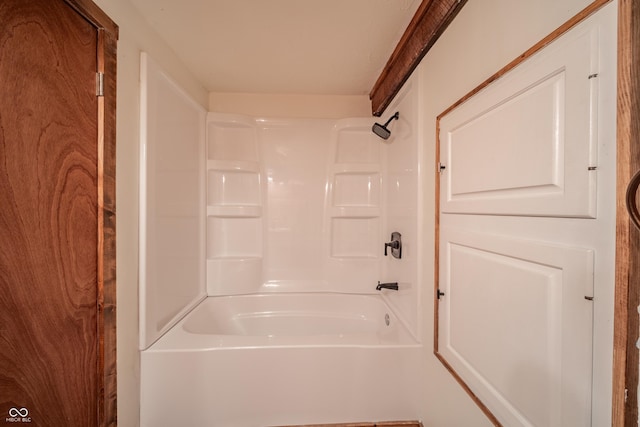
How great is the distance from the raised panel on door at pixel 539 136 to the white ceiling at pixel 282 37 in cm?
69

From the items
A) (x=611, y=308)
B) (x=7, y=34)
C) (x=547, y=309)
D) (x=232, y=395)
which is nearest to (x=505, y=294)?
(x=547, y=309)

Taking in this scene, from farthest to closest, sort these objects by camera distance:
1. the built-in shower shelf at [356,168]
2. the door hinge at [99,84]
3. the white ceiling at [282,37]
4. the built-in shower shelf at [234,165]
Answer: the built-in shower shelf at [356,168] < the built-in shower shelf at [234,165] < the white ceiling at [282,37] < the door hinge at [99,84]

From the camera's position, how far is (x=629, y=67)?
1.25ft

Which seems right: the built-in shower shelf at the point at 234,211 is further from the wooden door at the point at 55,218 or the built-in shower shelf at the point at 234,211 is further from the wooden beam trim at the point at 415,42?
the wooden beam trim at the point at 415,42

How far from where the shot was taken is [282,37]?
1.21 metres

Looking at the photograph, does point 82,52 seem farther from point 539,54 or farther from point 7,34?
point 539,54

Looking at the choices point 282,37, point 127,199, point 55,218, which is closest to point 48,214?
point 55,218

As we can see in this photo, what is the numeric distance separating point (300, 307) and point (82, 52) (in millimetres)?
1857

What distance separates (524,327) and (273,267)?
1669 millimetres

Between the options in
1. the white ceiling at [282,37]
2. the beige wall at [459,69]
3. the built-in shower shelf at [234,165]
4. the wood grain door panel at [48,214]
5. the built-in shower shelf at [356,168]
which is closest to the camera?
the beige wall at [459,69]

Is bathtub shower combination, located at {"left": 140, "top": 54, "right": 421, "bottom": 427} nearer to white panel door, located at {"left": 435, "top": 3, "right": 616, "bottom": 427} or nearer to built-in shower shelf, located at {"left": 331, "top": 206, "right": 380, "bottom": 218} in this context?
built-in shower shelf, located at {"left": 331, "top": 206, "right": 380, "bottom": 218}

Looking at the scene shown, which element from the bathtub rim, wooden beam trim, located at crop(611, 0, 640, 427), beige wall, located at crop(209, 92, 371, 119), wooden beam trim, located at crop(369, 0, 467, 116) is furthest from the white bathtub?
beige wall, located at crop(209, 92, 371, 119)

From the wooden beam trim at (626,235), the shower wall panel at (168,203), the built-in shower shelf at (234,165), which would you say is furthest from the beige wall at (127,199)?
the wooden beam trim at (626,235)

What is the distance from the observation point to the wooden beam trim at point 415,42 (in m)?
0.87
